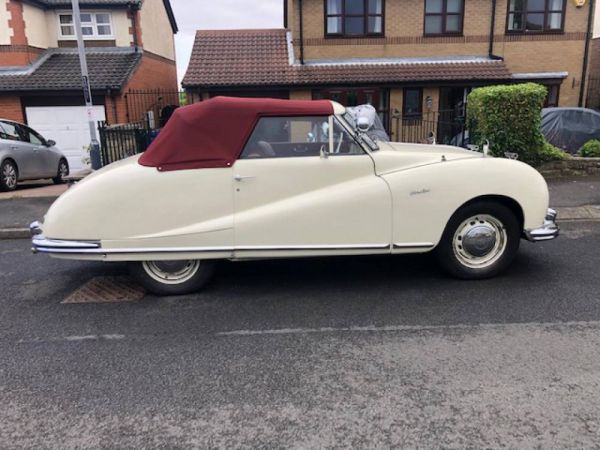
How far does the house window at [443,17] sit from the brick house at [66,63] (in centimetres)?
993

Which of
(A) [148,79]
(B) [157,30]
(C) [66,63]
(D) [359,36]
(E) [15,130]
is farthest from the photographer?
(B) [157,30]

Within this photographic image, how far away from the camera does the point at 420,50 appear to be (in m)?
17.2

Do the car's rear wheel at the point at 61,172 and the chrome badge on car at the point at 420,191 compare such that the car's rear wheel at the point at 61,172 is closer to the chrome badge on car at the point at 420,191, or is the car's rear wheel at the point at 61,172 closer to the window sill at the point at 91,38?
the window sill at the point at 91,38

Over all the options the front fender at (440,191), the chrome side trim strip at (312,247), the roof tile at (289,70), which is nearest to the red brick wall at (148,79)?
the roof tile at (289,70)

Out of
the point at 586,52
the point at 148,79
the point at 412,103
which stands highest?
the point at 586,52

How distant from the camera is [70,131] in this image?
17266mm

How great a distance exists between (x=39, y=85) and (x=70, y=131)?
163 centimetres

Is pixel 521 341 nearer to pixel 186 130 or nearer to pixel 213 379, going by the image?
pixel 213 379

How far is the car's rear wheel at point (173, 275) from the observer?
4953mm

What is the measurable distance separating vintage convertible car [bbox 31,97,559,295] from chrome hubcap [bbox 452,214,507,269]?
126 millimetres

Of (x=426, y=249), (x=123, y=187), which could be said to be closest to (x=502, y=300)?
(x=426, y=249)

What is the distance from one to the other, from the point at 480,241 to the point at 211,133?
2689 mm

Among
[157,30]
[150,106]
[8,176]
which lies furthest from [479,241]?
[157,30]

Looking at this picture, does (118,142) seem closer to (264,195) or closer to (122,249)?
(122,249)
